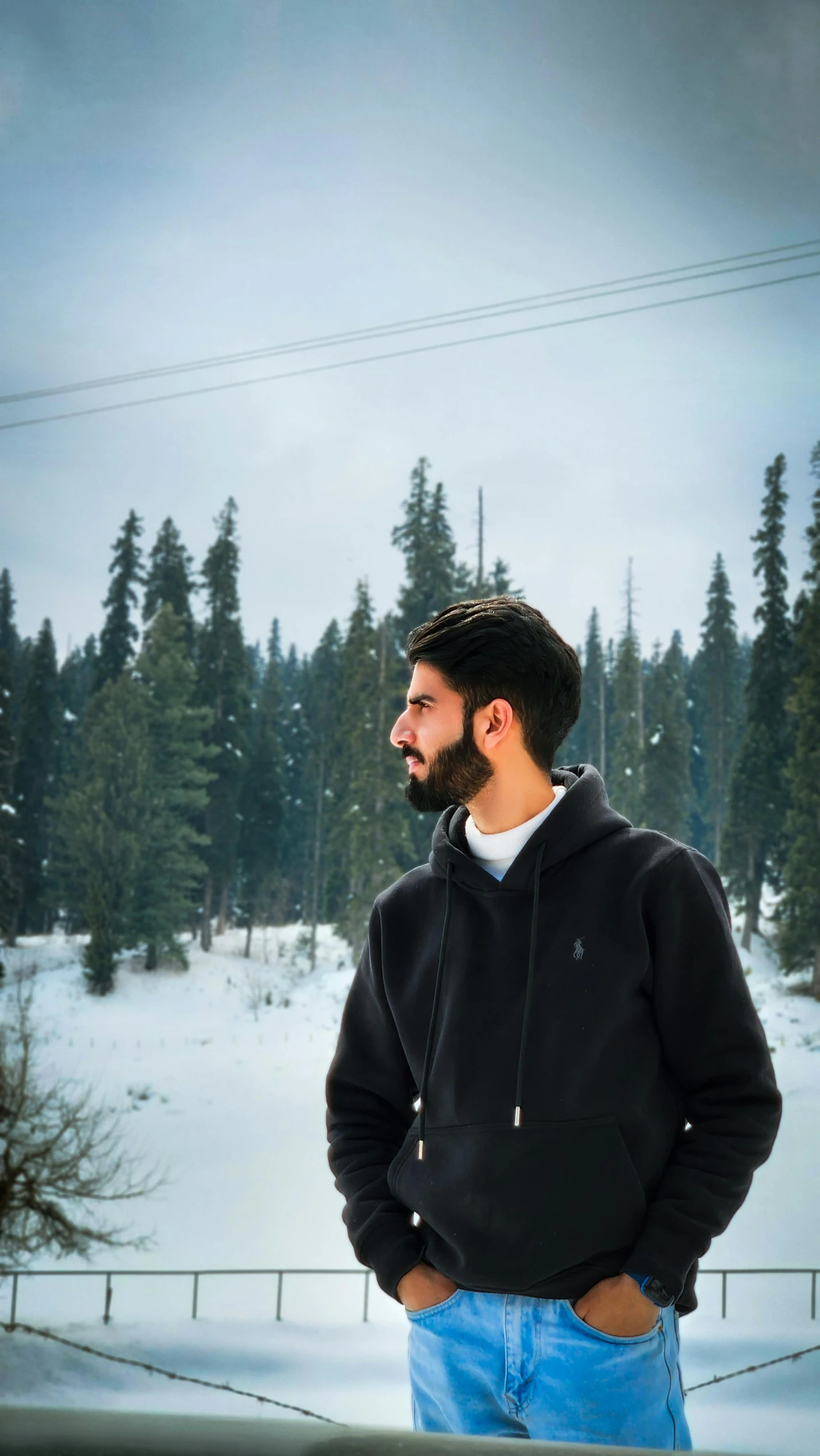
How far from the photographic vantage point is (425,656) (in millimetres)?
1110

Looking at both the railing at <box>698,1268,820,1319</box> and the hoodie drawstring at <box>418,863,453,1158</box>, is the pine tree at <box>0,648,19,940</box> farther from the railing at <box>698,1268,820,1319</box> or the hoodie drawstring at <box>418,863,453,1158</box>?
the hoodie drawstring at <box>418,863,453,1158</box>

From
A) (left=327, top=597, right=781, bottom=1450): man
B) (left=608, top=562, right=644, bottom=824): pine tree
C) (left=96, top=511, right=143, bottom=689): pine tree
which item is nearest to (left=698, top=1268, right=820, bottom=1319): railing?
(left=608, top=562, right=644, bottom=824): pine tree

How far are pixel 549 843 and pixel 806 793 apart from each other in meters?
6.53

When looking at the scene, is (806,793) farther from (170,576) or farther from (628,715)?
(170,576)

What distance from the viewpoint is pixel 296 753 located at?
1097 centimetres

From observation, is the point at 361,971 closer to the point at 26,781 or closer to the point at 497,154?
the point at 497,154

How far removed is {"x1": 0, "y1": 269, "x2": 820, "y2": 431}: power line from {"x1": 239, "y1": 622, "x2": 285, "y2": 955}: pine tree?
3107mm

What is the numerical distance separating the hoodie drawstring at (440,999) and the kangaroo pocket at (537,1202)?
36 millimetres

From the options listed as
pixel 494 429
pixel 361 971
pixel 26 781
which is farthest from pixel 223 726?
pixel 361 971

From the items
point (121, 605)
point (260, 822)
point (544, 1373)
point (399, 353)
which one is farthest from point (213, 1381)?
point (399, 353)

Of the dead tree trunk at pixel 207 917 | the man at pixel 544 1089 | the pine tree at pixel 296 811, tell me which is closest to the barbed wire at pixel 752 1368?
the man at pixel 544 1089

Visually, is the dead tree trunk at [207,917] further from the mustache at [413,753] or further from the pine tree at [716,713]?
the mustache at [413,753]

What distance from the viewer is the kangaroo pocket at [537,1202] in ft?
3.10

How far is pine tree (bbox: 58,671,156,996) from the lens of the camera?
826cm
